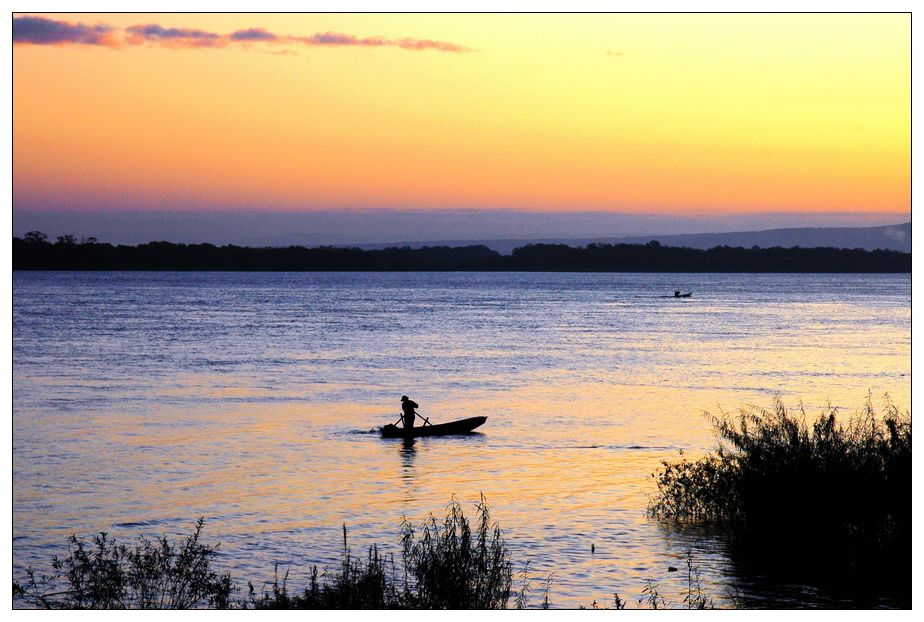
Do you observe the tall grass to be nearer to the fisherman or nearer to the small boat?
the fisherman

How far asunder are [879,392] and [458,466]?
2344cm

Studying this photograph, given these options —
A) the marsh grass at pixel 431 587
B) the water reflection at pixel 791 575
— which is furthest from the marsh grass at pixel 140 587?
the water reflection at pixel 791 575

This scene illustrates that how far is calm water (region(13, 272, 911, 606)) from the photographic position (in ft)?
67.5

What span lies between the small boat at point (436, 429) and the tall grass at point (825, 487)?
1538 centimetres

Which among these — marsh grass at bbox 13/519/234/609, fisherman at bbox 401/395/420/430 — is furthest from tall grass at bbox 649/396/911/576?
fisherman at bbox 401/395/420/430

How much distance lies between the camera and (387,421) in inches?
1575

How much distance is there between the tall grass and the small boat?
605 inches

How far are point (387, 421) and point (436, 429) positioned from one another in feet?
17.5

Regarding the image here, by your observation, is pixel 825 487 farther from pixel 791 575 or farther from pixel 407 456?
pixel 407 456

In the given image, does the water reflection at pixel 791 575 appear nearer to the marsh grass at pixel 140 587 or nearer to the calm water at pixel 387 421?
the calm water at pixel 387 421

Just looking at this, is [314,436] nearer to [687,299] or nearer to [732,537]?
[732,537]

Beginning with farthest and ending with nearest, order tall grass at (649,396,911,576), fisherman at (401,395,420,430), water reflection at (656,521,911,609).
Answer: fisherman at (401,395,420,430)
tall grass at (649,396,911,576)
water reflection at (656,521,911,609)

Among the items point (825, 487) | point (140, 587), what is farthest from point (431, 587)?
point (825, 487)

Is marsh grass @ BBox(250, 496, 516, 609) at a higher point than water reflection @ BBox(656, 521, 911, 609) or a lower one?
higher
